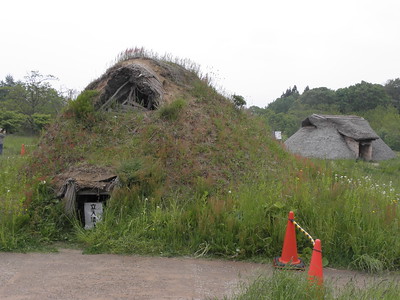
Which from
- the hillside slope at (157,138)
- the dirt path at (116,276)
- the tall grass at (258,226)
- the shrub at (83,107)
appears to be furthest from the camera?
the shrub at (83,107)

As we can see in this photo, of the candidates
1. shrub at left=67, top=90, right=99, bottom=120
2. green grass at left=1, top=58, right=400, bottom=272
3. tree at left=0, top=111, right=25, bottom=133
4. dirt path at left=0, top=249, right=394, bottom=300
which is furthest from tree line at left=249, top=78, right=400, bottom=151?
dirt path at left=0, top=249, right=394, bottom=300

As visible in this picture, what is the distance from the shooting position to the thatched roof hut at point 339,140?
19.3 meters

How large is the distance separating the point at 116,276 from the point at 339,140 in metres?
18.4

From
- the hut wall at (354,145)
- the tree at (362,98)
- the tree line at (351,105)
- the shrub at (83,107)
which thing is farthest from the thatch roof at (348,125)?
the tree at (362,98)

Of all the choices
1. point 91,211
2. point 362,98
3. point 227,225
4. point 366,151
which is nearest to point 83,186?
point 91,211

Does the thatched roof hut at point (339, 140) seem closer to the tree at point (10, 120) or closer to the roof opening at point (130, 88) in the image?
the roof opening at point (130, 88)

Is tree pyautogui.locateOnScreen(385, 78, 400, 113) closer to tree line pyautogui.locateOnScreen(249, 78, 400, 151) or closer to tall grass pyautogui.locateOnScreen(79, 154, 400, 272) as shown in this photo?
tree line pyautogui.locateOnScreen(249, 78, 400, 151)

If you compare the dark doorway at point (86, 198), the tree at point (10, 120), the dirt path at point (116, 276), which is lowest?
the dirt path at point (116, 276)

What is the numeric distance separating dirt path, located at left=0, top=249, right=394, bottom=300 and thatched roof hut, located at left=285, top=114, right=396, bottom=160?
615 inches

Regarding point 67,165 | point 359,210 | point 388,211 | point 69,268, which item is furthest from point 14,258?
point 388,211

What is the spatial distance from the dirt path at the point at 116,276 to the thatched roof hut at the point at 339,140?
15617 mm

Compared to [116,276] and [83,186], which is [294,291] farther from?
[83,186]

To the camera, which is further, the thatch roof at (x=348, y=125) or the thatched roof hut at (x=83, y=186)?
the thatch roof at (x=348, y=125)

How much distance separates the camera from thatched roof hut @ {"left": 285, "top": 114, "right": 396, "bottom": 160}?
63.3 ft
